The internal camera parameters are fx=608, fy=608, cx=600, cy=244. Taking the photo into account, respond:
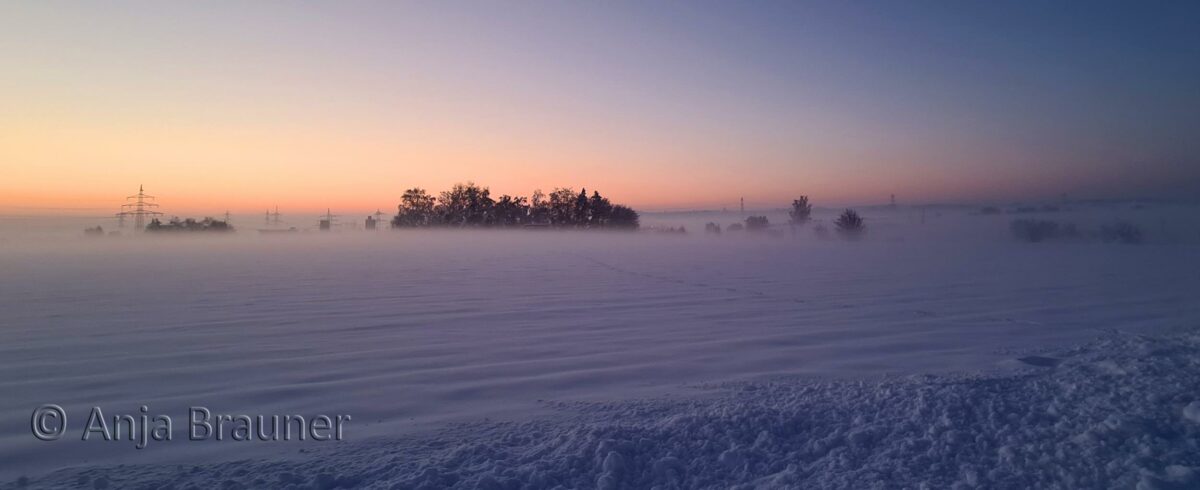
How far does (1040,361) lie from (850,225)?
127 ft

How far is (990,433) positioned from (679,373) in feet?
9.11

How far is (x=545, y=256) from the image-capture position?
23.9 metres

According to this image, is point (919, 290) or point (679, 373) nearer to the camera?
point (679, 373)

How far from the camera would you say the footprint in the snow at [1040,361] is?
6359 mm

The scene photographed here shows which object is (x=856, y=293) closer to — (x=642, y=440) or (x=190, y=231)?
(x=642, y=440)

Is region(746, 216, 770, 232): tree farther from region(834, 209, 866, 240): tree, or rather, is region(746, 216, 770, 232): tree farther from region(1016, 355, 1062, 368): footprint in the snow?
region(1016, 355, 1062, 368): footprint in the snow

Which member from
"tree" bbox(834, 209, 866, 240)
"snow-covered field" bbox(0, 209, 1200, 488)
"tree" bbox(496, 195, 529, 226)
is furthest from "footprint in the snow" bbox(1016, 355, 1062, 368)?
"tree" bbox(496, 195, 529, 226)

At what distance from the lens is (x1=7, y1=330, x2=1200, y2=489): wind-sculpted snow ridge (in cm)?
363

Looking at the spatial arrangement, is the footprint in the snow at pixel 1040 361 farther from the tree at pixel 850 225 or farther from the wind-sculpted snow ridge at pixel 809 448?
the tree at pixel 850 225

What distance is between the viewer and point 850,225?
141 feet

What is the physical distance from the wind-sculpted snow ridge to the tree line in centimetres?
4697

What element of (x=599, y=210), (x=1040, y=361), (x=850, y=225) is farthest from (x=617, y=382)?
(x=599, y=210)

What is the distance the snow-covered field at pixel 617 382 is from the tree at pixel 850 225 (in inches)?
1142

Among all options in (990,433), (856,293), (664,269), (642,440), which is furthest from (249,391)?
(664,269)
